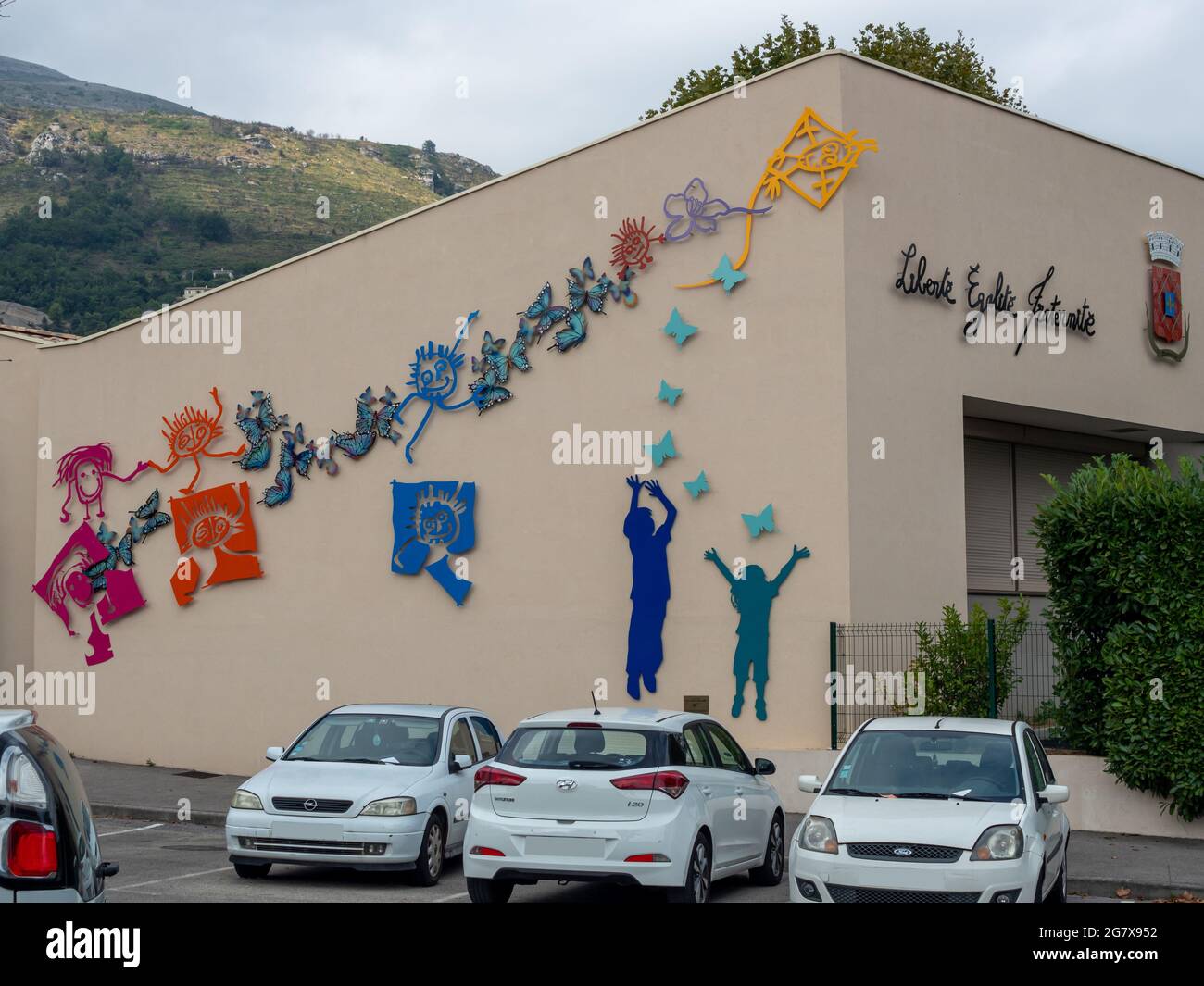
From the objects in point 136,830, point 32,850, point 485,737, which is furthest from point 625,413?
point 32,850

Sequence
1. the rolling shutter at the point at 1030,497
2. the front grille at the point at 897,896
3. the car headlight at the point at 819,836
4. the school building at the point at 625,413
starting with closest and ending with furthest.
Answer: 1. the front grille at the point at 897,896
2. the car headlight at the point at 819,836
3. the school building at the point at 625,413
4. the rolling shutter at the point at 1030,497

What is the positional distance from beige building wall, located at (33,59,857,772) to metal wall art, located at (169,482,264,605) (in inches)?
10.0

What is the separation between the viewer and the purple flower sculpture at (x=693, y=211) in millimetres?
19000

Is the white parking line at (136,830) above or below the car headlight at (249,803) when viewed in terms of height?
below

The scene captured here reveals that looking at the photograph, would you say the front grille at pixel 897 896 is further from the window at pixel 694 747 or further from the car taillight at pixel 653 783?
the window at pixel 694 747

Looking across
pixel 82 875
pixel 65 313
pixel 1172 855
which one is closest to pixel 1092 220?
pixel 1172 855

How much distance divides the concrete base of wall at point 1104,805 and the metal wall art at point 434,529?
602cm

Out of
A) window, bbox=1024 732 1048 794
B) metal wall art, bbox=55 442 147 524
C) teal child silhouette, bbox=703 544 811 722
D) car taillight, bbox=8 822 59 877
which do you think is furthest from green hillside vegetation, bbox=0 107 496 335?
car taillight, bbox=8 822 59 877

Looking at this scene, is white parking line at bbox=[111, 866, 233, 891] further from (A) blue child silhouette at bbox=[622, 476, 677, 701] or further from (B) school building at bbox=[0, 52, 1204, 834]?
(B) school building at bbox=[0, 52, 1204, 834]

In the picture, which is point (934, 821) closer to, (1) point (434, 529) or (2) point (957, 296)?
(2) point (957, 296)

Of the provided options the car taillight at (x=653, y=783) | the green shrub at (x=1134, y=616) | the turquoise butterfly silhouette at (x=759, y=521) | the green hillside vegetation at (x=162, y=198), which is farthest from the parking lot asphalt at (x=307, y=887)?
the green hillside vegetation at (x=162, y=198)

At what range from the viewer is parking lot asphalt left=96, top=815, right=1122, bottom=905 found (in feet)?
39.4

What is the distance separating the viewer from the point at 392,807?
12.7 meters

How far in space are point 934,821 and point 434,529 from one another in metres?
12.1
